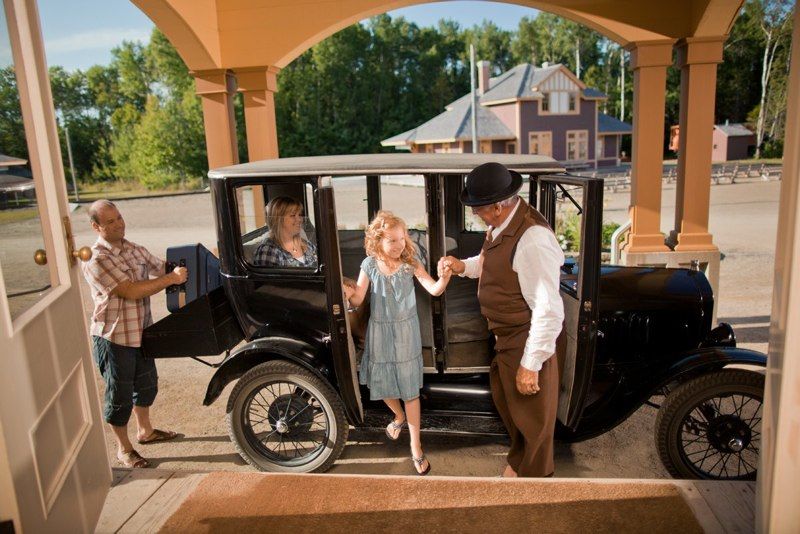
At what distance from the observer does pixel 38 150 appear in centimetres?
203

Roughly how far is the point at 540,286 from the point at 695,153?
5.10 m

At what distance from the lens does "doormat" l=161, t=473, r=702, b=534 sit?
2365mm

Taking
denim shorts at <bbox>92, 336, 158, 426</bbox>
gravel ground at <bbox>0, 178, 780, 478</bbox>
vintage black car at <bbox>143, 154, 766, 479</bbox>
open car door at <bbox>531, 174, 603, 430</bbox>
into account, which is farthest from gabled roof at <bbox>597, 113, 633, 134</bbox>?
denim shorts at <bbox>92, 336, 158, 426</bbox>

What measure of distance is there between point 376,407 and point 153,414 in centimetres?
227

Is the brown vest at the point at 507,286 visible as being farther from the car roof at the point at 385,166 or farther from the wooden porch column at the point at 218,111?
the wooden porch column at the point at 218,111

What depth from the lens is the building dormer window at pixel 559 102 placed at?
43188 mm

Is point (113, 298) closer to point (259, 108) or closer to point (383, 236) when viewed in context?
point (383, 236)

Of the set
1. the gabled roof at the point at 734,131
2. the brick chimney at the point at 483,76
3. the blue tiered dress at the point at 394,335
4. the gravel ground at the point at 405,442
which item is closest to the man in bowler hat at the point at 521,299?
the blue tiered dress at the point at 394,335

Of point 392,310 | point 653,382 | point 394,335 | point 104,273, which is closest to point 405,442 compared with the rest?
point 394,335

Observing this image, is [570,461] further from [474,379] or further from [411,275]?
[411,275]

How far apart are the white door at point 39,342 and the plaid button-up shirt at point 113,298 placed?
172cm

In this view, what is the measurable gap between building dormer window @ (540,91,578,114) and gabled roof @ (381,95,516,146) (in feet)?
15.1

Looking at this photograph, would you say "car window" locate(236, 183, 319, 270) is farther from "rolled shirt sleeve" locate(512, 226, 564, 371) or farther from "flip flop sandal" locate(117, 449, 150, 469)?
"flip flop sandal" locate(117, 449, 150, 469)

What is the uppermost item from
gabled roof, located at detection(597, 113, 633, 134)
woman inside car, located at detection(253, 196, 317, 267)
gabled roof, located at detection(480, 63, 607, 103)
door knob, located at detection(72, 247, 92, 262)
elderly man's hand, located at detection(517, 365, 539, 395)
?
gabled roof, located at detection(480, 63, 607, 103)
